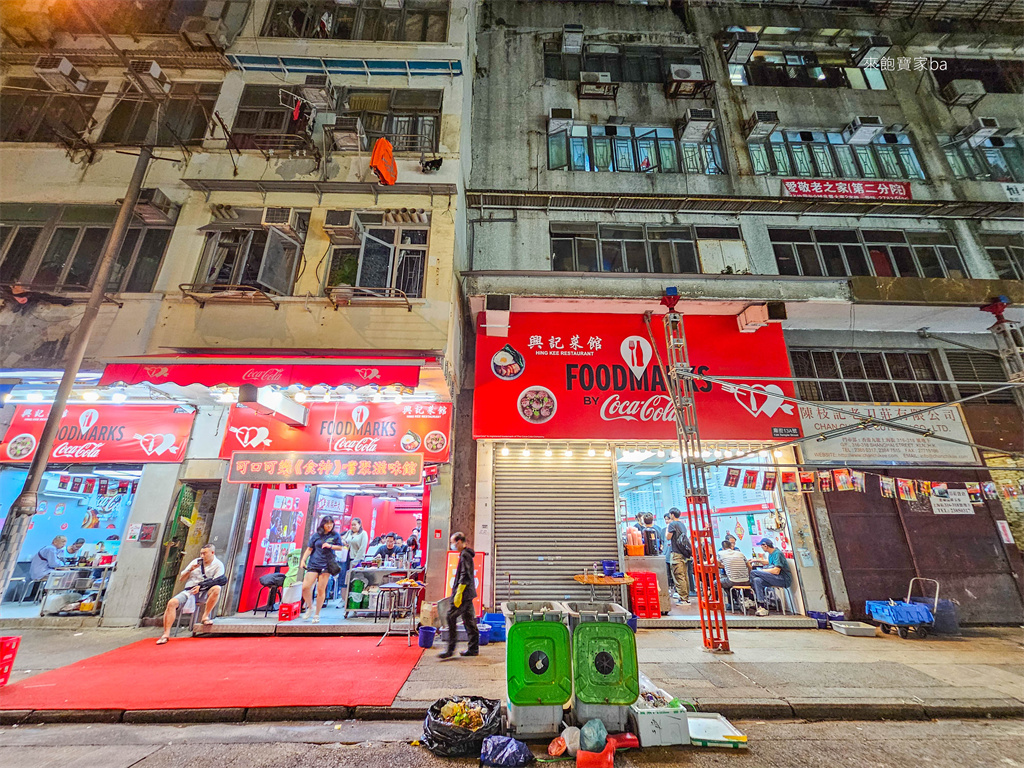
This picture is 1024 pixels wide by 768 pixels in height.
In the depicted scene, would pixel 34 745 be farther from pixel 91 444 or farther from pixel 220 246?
pixel 220 246

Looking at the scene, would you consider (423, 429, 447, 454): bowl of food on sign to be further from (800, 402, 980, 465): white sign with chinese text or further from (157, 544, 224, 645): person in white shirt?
(800, 402, 980, 465): white sign with chinese text

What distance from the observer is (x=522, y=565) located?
365 inches

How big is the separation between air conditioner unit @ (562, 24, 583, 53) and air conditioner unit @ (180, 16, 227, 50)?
10.0 m

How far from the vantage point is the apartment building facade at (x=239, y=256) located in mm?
8734

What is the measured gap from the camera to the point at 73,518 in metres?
14.0

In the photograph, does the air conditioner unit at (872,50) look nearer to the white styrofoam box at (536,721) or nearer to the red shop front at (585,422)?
the red shop front at (585,422)

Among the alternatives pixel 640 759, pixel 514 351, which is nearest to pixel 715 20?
pixel 514 351

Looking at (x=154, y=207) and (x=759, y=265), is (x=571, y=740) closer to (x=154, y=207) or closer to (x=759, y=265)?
(x=759, y=265)

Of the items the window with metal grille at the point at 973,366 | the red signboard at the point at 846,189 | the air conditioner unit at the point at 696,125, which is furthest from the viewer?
the air conditioner unit at the point at 696,125

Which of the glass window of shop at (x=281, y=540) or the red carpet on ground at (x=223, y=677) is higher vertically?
the glass window of shop at (x=281, y=540)

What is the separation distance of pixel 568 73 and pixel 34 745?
18340mm

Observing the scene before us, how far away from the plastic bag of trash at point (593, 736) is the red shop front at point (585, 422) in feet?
17.3

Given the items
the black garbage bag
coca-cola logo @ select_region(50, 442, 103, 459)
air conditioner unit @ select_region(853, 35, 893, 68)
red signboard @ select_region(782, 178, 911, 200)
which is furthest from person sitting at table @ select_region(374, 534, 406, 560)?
air conditioner unit @ select_region(853, 35, 893, 68)

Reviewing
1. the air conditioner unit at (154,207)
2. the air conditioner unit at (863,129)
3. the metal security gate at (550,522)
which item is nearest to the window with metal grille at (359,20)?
the air conditioner unit at (154,207)
